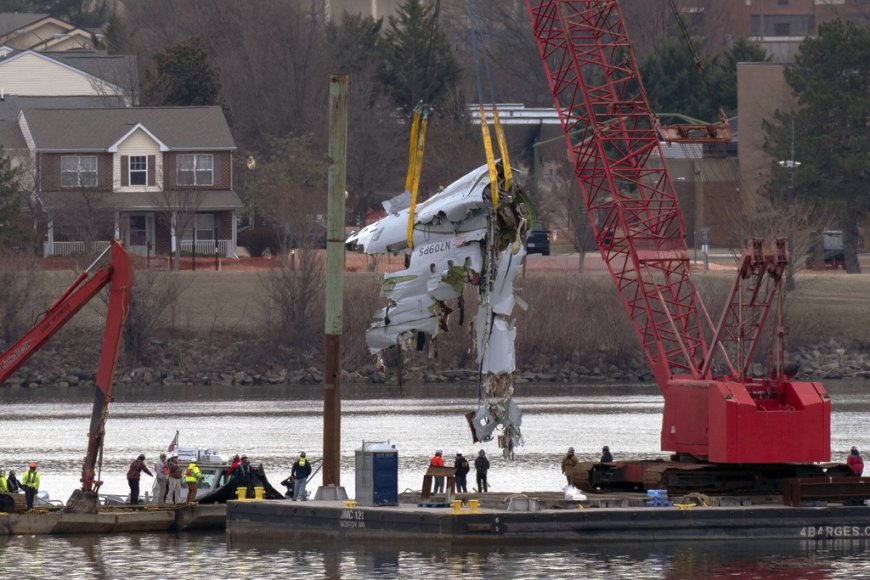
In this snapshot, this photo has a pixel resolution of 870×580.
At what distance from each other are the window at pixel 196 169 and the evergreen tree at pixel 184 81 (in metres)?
11.1

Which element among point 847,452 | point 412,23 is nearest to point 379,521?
point 847,452

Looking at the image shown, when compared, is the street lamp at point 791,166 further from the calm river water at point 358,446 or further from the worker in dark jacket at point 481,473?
the worker in dark jacket at point 481,473

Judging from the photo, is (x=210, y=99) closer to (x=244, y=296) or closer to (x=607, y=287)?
(x=244, y=296)

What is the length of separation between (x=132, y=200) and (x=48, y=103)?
759 inches

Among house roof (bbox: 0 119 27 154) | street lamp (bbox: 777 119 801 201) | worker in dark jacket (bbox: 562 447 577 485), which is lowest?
worker in dark jacket (bbox: 562 447 577 485)

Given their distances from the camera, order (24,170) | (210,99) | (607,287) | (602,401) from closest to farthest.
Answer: (602,401), (607,287), (24,170), (210,99)

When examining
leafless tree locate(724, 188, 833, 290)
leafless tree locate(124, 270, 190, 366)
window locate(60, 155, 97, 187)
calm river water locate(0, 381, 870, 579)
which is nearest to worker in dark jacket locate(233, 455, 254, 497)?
calm river water locate(0, 381, 870, 579)

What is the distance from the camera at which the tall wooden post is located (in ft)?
145

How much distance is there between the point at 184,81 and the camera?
122m

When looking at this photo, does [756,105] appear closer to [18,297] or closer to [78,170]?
[78,170]

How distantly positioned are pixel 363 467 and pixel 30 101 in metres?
87.1

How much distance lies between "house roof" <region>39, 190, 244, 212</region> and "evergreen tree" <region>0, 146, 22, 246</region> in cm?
418

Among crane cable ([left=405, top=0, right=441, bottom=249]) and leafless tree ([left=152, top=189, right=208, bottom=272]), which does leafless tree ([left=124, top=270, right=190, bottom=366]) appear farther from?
crane cable ([left=405, top=0, right=441, bottom=249])

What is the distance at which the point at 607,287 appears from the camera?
100312 mm
